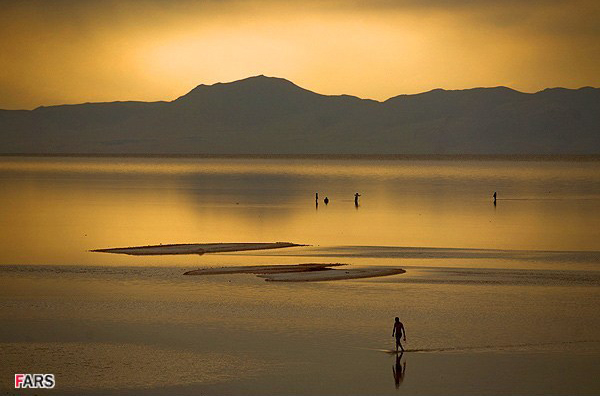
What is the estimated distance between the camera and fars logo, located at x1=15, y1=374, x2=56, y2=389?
2800cm

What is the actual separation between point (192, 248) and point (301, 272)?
44.1 ft

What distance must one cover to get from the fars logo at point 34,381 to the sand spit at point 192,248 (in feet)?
98.4

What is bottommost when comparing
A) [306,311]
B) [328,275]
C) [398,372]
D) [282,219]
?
[398,372]

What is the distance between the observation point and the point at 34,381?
93.6 ft

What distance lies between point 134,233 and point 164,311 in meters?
34.0

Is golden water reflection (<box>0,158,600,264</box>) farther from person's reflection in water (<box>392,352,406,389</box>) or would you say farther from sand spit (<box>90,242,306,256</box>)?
person's reflection in water (<box>392,352,406,389</box>)

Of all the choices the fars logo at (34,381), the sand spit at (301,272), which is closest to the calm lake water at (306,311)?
the fars logo at (34,381)

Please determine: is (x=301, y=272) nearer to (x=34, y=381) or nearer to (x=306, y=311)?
(x=306, y=311)

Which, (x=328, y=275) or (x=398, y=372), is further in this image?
(x=328, y=275)

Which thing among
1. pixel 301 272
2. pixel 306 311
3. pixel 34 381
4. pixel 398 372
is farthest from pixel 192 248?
pixel 34 381

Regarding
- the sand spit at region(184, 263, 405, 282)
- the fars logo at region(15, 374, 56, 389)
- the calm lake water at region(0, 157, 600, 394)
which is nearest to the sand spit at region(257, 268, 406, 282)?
the sand spit at region(184, 263, 405, 282)

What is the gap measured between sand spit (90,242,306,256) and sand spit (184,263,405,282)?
8704 mm

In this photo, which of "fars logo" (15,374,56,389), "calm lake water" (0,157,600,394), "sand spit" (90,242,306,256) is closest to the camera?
"fars logo" (15,374,56,389)

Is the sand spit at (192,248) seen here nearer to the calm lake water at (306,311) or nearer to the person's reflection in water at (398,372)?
the calm lake water at (306,311)
